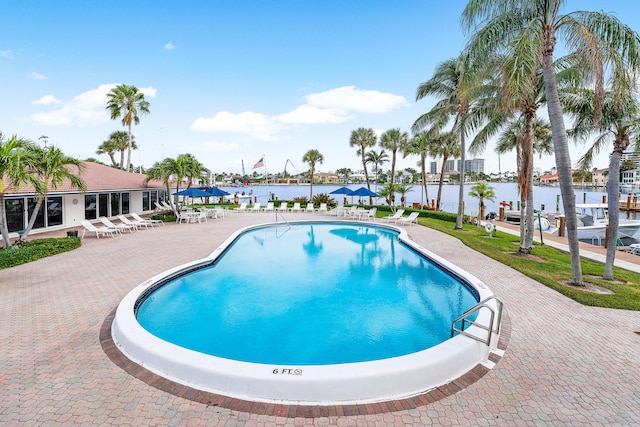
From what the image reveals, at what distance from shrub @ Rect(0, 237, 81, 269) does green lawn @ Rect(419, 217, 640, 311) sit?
52.7ft

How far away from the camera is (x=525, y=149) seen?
39.1 feet

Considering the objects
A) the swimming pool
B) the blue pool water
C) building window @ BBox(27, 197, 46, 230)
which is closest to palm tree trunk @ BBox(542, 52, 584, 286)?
the swimming pool

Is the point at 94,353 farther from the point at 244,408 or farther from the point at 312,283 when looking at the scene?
the point at 312,283

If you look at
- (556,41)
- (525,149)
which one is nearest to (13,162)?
(556,41)

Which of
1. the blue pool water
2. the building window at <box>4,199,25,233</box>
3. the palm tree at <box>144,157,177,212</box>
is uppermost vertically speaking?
the palm tree at <box>144,157,177,212</box>

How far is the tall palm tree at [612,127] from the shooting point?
8.39m

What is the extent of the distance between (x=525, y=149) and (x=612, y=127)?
3.15 meters

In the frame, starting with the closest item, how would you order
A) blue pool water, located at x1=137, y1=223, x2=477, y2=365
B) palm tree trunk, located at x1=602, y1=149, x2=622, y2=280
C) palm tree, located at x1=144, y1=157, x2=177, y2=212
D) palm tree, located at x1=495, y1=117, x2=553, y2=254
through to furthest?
1. blue pool water, located at x1=137, y1=223, x2=477, y2=365
2. palm tree trunk, located at x1=602, y1=149, x2=622, y2=280
3. palm tree, located at x1=495, y1=117, x2=553, y2=254
4. palm tree, located at x1=144, y1=157, x2=177, y2=212

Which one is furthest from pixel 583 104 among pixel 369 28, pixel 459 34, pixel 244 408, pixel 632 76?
pixel 369 28

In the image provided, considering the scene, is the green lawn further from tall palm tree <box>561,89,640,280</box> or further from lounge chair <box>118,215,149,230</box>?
lounge chair <box>118,215,149,230</box>

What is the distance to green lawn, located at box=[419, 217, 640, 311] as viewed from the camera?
24.4 ft

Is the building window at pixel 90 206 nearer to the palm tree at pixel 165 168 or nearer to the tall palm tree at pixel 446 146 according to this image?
the palm tree at pixel 165 168

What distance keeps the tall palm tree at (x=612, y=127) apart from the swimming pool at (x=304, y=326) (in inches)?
172

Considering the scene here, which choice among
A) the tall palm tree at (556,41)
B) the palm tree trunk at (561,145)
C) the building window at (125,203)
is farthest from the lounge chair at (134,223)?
the palm tree trunk at (561,145)
